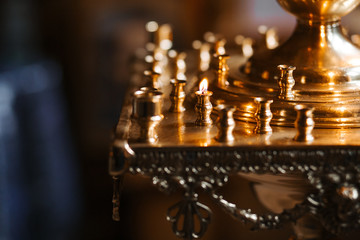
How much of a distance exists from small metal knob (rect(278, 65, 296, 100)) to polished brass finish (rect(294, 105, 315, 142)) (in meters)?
0.09

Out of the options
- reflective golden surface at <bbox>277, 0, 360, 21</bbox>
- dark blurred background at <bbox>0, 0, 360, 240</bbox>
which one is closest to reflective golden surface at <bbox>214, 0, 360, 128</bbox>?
reflective golden surface at <bbox>277, 0, 360, 21</bbox>

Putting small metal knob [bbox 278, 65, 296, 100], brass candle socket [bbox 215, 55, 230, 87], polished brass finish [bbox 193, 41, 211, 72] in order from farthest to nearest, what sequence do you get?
1. polished brass finish [bbox 193, 41, 211, 72]
2. brass candle socket [bbox 215, 55, 230, 87]
3. small metal knob [bbox 278, 65, 296, 100]

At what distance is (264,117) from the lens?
791mm

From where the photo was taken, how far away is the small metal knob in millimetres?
843

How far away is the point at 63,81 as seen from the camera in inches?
97.3

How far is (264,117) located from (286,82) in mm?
84

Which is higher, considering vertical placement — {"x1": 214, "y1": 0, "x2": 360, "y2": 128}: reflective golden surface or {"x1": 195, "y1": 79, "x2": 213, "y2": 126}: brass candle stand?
{"x1": 214, "y1": 0, "x2": 360, "y2": 128}: reflective golden surface

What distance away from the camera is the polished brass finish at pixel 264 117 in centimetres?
79

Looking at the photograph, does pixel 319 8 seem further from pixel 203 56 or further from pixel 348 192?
pixel 203 56

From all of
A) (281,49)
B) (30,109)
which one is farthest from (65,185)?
(281,49)

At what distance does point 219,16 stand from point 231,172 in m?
2.04

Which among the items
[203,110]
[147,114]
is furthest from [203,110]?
[147,114]

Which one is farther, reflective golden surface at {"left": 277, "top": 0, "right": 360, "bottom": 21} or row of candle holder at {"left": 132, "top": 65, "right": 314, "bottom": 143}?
reflective golden surface at {"left": 277, "top": 0, "right": 360, "bottom": 21}

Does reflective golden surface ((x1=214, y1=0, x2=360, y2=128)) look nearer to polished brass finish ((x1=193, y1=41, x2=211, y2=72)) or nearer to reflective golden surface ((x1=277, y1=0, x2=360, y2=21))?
reflective golden surface ((x1=277, y1=0, x2=360, y2=21))
